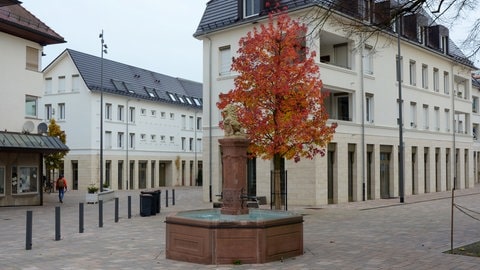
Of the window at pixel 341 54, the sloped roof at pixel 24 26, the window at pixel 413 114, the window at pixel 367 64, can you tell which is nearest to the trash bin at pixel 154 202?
the sloped roof at pixel 24 26

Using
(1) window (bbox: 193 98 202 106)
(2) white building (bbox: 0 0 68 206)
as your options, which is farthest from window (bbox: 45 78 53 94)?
(2) white building (bbox: 0 0 68 206)

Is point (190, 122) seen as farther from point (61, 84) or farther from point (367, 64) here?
point (367, 64)

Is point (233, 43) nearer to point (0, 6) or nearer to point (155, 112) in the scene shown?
point (0, 6)

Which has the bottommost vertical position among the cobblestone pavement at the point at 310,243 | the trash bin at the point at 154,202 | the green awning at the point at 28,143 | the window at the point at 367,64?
the cobblestone pavement at the point at 310,243

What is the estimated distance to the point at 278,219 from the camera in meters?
10.7

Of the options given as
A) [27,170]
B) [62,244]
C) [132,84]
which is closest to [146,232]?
[62,244]

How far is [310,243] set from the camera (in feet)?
43.5

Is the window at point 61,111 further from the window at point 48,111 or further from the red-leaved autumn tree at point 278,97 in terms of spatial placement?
the red-leaved autumn tree at point 278,97

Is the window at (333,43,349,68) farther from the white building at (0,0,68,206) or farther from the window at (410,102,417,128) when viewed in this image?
the white building at (0,0,68,206)

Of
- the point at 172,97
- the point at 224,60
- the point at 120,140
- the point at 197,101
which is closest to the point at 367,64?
the point at 224,60

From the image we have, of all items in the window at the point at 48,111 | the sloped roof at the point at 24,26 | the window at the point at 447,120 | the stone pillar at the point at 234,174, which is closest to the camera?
the stone pillar at the point at 234,174

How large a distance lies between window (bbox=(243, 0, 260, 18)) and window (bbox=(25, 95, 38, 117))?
12597mm

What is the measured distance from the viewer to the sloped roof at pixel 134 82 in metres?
51.4

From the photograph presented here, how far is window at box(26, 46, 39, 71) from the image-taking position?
30.1 m
